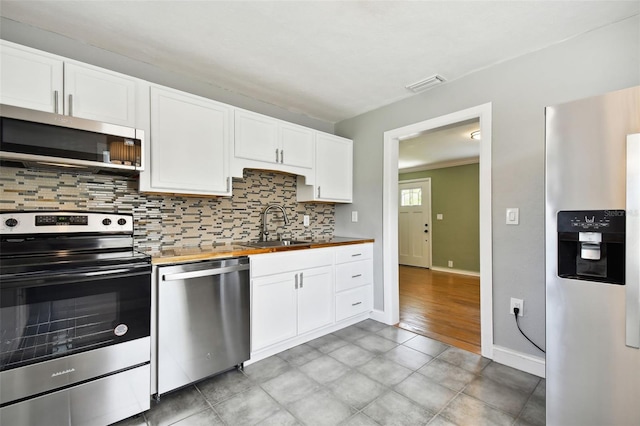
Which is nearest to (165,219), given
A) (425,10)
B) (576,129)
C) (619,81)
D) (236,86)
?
(236,86)

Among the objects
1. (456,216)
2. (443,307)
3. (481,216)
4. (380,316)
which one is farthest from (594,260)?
(456,216)

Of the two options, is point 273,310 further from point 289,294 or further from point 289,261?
point 289,261

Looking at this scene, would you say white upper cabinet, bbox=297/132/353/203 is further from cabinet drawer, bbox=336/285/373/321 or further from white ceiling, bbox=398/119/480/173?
cabinet drawer, bbox=336/285/373/321

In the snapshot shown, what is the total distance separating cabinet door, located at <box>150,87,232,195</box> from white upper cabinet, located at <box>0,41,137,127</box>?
18 centimetres

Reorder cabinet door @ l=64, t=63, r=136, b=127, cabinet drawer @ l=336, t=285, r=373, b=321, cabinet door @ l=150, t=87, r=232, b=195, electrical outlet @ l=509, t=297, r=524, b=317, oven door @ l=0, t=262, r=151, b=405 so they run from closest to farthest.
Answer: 1. oven door @ l=0, t=262, r=151, b=405
2. cabinet door @ l=64, t=63, r=136, b=127
3. cabinet door @ l=150, t=87, r=232, b=195
4. electrical outlet @ l=509, t=297, r=524, b=317
5. cabinet drawer @ l=336, t=285, r=373, b=321

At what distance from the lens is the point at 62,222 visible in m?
1.70

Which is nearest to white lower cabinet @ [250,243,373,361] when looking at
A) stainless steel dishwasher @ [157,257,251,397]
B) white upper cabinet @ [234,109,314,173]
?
stainless steel dishwasher @ [157,257,251,397]

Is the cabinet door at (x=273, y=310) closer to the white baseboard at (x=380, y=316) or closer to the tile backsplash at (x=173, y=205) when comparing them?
the tile backsplash at (x=173, y=205)

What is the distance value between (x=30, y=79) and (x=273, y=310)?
7.03ft

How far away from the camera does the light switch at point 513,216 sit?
87.0 inches

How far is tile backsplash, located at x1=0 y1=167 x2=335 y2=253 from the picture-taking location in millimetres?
1825

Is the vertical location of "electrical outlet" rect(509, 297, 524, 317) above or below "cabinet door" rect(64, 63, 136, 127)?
below

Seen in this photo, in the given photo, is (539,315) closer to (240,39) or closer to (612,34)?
(612,34)

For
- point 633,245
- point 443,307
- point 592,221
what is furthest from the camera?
point 443,307
